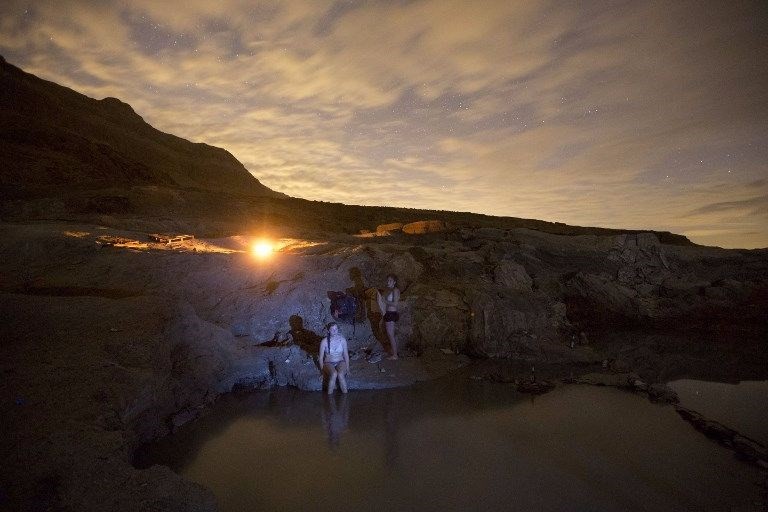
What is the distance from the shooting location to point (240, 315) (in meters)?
8.27

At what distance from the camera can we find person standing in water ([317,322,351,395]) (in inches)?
273

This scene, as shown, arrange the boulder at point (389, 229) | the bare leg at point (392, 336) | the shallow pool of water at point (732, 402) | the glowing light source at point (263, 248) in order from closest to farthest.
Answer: the shallow pool of water at point (732, 402), the bare leg at point (392, 336), the glowing light source at point (263, 248), the boulder at point (389, 229)

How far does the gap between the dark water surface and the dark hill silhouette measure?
1147cm

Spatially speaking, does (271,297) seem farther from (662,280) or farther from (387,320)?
(662,280)

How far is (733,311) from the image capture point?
50.4 ft

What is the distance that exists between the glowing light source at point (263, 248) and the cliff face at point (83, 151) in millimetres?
10660

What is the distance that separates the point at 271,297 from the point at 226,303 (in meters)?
0.97

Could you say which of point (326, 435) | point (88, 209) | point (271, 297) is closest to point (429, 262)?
point (271, 297)

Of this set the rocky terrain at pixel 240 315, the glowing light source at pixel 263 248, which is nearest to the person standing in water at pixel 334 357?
the rocky terrain at pixel 240 315

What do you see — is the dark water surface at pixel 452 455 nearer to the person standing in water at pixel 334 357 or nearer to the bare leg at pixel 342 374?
the bare leg at pixel 342 374

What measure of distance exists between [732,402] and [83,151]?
35297mm

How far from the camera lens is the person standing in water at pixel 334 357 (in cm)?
692

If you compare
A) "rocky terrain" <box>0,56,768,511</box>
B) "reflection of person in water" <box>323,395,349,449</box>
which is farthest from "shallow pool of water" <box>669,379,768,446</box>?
"reflection of person in water" <box>323,395,349,449</box>

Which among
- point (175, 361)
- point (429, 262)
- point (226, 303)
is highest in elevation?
point (429, 262)
